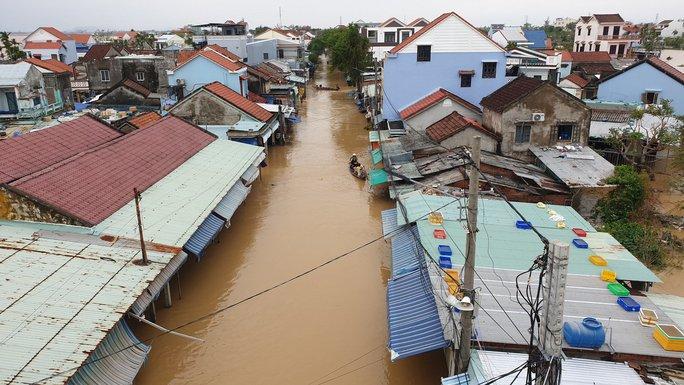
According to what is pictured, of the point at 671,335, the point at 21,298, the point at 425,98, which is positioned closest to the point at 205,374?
the point at 21,298

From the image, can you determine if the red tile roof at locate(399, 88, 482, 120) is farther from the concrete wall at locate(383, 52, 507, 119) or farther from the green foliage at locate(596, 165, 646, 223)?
the green foliage at locate(596, 165, 646, 223)

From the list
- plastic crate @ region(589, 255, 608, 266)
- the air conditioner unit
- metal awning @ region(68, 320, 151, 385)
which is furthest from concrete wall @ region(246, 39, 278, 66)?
plastic crate @ region(589, 255, 608, 266)

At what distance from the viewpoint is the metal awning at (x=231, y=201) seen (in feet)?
57.9

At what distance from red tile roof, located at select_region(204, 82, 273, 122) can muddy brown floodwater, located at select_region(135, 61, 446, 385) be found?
6.94 m

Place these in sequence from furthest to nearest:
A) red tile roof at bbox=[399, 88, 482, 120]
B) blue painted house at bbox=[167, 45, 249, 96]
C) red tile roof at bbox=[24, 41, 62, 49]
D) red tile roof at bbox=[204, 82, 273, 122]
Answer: red tile roof at bbox=[24, 41, 62, 49]
blue painted house at bbox=[167, 45, 249, 96]
red tile roof at bbox=[204, 82, 273, 122]
red tile roof at bbox=[399, 88, 482, 120]

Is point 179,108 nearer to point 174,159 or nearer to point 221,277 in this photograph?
point 174,159

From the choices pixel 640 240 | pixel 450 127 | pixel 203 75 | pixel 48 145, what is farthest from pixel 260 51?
pixel 640 240

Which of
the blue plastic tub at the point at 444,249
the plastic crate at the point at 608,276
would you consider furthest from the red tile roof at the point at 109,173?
the plastic crate at the point at 608,276

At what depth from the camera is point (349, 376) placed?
40.8ft

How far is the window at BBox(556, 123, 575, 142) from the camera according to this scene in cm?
2311

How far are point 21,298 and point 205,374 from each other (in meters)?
4.64

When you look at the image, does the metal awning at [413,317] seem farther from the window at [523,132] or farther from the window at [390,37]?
the window at [390,37]

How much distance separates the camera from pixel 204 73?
116 feet

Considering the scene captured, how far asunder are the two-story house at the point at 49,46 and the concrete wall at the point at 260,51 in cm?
2638
